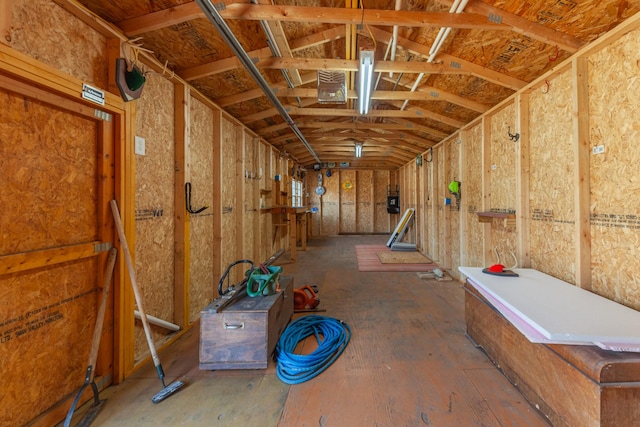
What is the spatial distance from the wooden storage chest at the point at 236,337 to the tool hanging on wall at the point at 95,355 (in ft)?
2.05

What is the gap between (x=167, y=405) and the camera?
1660 millimetres

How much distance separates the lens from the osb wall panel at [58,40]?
4.44 feet

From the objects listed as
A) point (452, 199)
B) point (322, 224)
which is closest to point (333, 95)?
point (452, 199)

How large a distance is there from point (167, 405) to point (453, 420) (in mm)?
1830

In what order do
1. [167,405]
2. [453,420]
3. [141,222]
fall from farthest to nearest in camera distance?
[141,222]
[167,405]
[453,420]

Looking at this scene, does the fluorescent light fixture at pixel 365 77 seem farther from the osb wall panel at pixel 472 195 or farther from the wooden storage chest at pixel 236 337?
the wooden storage chest at pixel 236 337

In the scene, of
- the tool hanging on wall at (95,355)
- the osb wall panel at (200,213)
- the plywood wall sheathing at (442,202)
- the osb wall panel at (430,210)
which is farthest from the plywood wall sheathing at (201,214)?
the osb wall panel at (430,210)

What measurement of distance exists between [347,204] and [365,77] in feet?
25.6

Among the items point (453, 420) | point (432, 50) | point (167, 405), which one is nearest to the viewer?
point (453, 420)

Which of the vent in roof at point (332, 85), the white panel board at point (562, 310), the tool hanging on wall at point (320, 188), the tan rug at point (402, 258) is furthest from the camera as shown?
the tool hanging on wall at point (320, 188)

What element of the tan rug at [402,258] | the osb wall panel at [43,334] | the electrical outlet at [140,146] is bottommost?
the tan rug at [402,258]

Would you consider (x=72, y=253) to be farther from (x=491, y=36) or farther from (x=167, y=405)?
(x=491, y=36)

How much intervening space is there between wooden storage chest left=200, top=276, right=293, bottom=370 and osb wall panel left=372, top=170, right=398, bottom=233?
8.90m

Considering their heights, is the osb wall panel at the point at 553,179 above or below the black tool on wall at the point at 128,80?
below
